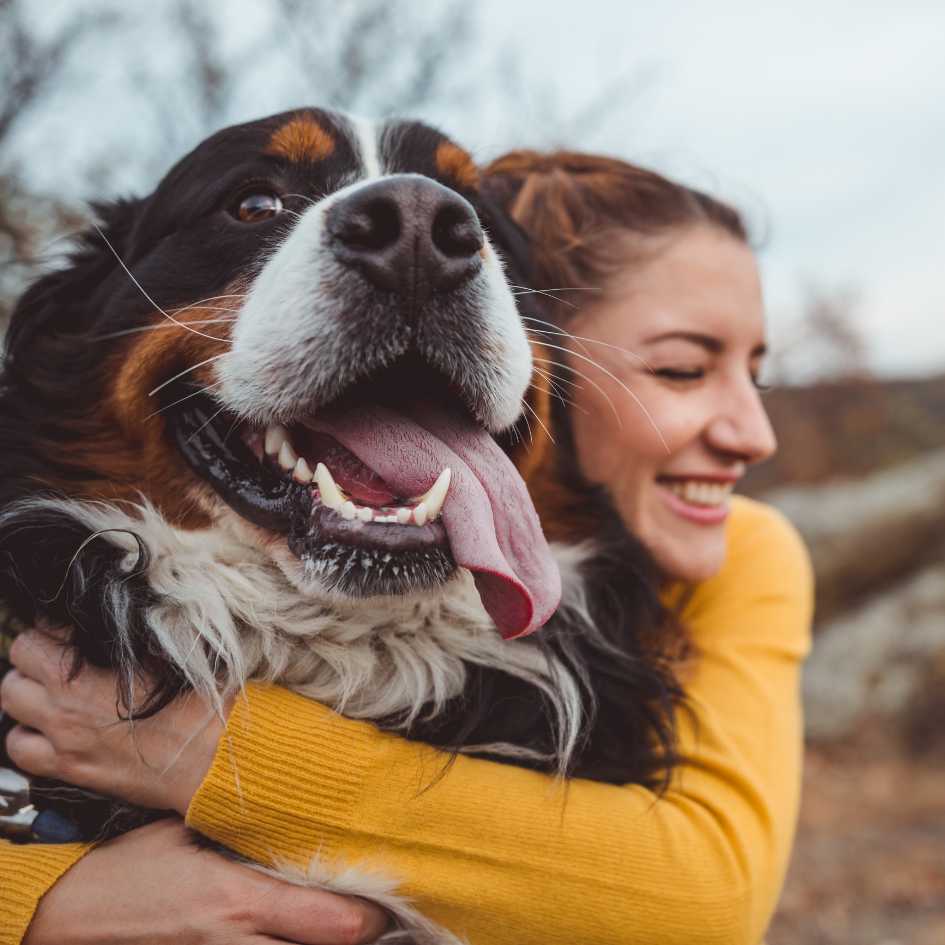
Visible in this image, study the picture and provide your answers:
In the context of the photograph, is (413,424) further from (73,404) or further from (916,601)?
(916,601)

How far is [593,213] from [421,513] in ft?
4.46

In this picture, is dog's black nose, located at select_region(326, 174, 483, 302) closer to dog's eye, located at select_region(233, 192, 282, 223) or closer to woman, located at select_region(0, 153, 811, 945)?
dog's eye, located at select_region(233, 192, 282, 223)

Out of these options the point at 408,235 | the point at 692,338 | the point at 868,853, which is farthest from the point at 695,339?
the point at 868,853

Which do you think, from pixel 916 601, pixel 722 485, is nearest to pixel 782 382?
pixel 916 601

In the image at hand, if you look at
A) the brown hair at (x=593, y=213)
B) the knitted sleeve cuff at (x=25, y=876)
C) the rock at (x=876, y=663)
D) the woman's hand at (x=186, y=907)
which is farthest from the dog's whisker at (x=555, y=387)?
the rock at (x=876, y=663)

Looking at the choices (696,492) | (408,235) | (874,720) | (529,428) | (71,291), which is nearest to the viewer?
(408,235)

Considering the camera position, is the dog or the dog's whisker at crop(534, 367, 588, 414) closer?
the dog

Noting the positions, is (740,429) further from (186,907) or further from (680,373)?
(186,907)

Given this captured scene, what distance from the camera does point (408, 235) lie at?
156cm

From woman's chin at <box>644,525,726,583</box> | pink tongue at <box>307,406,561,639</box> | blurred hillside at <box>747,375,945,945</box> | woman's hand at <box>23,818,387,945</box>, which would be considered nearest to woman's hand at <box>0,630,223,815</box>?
woman's hand at <box>23,818,387,945</box>

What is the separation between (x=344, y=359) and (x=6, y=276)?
2.25 m

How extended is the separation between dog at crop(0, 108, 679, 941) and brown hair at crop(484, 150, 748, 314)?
387mm

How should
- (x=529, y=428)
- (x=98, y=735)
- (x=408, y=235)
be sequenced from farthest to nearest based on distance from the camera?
1. (x=529, y=428)
2. (x=98, y=735)
3. (x=408, y=235)

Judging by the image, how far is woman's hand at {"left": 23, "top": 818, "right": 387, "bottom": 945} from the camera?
1600 millimetres
